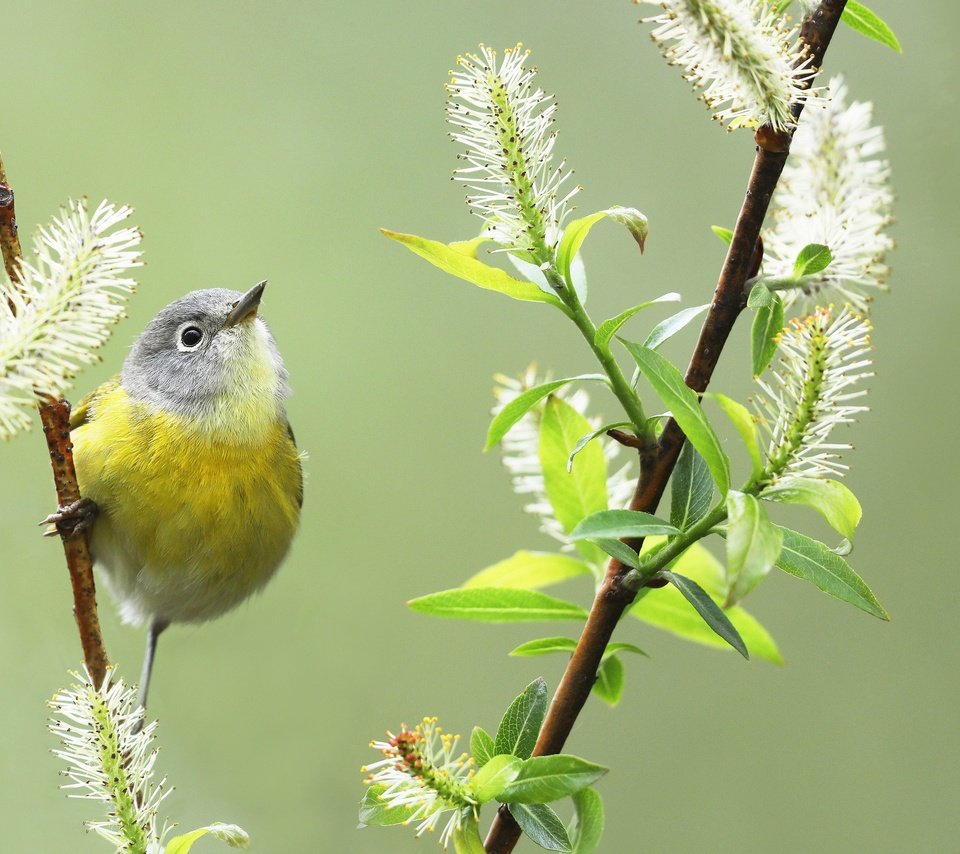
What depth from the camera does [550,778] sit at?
1.21 meters

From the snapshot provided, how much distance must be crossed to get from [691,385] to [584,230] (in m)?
0.23

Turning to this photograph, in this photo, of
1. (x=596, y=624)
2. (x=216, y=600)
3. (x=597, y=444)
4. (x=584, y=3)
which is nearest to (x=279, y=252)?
(x=584, y=3)

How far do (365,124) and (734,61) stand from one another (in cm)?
472

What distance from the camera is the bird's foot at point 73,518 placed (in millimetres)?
1896

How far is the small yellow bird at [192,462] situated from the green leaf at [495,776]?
161 centimetres

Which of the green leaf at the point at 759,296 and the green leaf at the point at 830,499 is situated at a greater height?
the green leaf at the point at 759,296

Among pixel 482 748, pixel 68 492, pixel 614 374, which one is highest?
pixel 68 492

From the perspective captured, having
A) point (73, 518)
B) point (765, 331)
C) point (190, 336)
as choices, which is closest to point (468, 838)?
point (765, 331)

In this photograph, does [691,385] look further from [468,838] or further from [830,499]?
[468,838]

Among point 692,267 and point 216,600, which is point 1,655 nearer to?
point 216,600

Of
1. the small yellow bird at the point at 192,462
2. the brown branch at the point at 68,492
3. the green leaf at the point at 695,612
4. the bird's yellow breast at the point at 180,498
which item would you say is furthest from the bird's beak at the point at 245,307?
the green leaf at the point at 695,612

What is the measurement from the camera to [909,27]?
4.63m

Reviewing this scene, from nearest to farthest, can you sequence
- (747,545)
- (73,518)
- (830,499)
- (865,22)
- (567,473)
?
(747,545)
(830,499)
(865,22)
(567,473)
(73,518)

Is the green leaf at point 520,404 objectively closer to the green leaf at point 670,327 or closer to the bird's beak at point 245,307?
the green leaf at point 670,327
